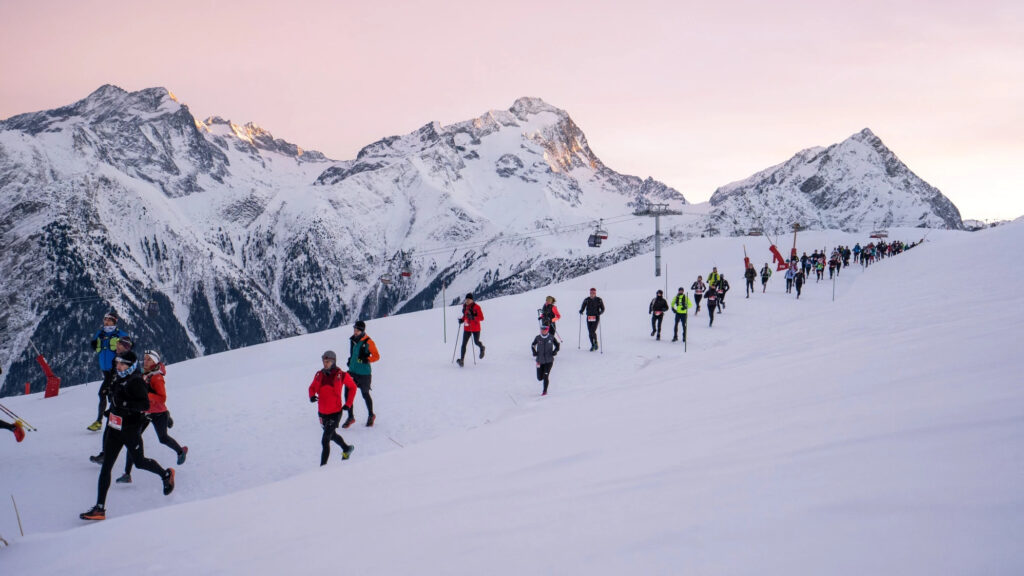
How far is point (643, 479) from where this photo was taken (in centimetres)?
358

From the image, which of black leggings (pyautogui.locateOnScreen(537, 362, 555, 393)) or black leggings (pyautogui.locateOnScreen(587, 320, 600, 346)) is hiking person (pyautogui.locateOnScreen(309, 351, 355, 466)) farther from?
black leggings (pyautogui.locateOnScreen(587, 320, 600, 346))

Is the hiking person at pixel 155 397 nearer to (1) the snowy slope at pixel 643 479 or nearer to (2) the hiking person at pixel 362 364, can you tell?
(1) the snowy slope at pixel 643 479

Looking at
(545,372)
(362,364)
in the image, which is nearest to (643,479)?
(362,364)

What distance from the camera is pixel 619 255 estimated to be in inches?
6983

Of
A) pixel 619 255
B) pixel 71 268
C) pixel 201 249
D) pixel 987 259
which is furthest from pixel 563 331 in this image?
pixel 201 249

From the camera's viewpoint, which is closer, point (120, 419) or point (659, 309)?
point (120, 419)

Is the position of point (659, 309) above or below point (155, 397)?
above

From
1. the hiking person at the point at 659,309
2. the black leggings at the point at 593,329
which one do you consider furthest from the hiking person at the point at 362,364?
the hiking person at the point at 659,309

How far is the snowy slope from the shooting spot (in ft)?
7.45

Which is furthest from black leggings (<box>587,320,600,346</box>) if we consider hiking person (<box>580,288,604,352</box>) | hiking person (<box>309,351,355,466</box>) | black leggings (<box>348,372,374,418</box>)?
hiking person (<box>309,351,355,466</box>)

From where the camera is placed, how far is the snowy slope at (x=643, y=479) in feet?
7.45

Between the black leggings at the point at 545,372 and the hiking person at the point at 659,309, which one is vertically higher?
the hiking person at the point at 659,309

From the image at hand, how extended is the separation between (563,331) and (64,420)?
14245 mm

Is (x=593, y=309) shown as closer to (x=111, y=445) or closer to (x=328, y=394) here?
(x=328, y=394)
